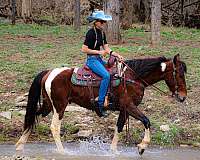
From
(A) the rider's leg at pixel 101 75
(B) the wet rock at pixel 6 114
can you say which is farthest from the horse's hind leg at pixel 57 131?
(B) the wet rock at pixel 6 114

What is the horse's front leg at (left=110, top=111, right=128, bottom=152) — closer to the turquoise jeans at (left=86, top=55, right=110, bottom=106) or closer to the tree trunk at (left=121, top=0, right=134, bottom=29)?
the turquoise jeans at (left=86, top=55, right=110, bottom=106)

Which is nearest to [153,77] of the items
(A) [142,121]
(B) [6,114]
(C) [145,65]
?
(C) [145,65]

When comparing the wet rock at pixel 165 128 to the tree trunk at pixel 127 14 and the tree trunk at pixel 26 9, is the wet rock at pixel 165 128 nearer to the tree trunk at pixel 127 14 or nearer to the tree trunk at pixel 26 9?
the tree trunk at pixel 127 14

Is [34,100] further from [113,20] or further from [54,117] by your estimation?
[113,20]

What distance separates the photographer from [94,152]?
1048cm

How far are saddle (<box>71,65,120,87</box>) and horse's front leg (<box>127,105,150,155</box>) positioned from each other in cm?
57

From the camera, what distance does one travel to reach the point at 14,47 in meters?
20.4

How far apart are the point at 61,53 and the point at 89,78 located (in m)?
8.77

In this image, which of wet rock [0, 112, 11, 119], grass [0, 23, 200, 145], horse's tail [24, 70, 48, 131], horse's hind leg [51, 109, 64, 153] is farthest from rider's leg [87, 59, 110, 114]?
wet rock [0, 112, 11, 119]

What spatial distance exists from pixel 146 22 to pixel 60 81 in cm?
2385

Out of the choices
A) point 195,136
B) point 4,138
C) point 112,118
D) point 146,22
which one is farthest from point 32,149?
point 146,22

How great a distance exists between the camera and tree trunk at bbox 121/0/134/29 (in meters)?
30.3

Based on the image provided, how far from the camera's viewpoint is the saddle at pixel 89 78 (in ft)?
33.0

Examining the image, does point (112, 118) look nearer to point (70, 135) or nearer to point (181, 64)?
point (70, 135)
